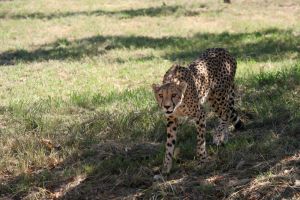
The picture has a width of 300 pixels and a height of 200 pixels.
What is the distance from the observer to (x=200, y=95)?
20.4ft

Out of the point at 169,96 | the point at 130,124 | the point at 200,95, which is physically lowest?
the point at 130,124

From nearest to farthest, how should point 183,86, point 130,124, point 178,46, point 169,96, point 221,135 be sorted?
point 169,96
point 183,86
point 221,135
point 130,124
point 178,46

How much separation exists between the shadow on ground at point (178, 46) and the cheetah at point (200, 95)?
5.65 m

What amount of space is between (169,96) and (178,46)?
379 inches

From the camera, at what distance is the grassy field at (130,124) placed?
5633mm

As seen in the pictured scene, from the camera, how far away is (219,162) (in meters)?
5.91

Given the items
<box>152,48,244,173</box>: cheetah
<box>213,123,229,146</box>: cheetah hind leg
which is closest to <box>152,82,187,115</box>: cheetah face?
<box>152,48,244,173</box>: cheetah

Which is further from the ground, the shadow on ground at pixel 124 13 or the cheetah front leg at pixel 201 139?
the shadow on ground at pixel 124 13

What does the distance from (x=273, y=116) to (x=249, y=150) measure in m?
1.05

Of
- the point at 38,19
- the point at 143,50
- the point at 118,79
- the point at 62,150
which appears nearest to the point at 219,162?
the point at 62,150

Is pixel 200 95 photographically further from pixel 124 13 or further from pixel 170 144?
pixel 124 13

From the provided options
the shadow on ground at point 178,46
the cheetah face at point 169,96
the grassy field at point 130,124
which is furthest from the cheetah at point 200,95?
the shadow on ground at point 178,46

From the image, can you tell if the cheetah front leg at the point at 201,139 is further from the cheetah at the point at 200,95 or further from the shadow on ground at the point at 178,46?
the shadow on ground at the point at 178,46

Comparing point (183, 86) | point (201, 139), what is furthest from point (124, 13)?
point (183, 86)
